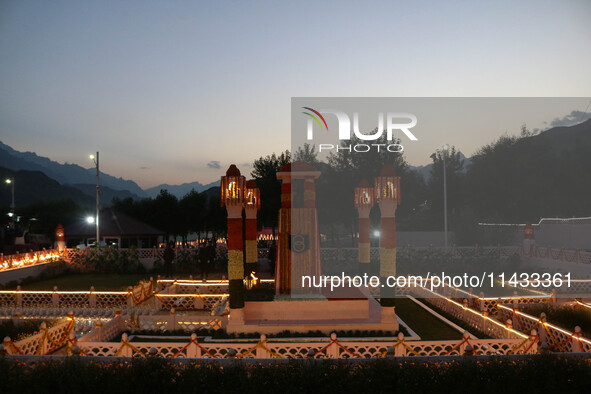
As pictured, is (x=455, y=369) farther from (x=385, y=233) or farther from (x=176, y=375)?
(x=385, y=233)

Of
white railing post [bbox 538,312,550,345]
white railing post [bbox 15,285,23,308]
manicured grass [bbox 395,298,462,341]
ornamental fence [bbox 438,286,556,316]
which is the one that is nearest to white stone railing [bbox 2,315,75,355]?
white railing post [bbox 15,285,23,308]

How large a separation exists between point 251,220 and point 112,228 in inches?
810

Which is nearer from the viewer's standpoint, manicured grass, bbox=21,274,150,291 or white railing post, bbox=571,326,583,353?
white railing post, bbox=571,326,583,353

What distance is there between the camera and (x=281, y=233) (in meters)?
12.6

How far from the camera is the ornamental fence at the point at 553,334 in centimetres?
833

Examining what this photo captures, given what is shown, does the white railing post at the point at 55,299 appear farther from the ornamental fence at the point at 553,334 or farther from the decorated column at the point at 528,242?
the decorated column at the point at 528,242

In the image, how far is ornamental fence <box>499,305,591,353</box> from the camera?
27.3 feet

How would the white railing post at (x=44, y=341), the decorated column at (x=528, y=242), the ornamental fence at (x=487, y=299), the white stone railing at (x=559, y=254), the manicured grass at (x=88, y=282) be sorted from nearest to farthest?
the white railing post at (x=44, y=341), the ornamental fence at (x=487, y=299), the manicured grass at (x=88, y=282), the white stone railing at (x=559, y=254), the decorated column at (x=528, y=242)

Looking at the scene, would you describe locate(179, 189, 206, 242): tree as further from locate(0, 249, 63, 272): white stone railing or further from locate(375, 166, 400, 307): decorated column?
locate(375, 166, 400, 307): decorated column

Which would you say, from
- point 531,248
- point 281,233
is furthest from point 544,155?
point 281,233

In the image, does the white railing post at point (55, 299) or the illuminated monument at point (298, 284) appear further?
the white railing post at point (55, 299)

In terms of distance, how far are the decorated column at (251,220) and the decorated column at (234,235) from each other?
8.07ft

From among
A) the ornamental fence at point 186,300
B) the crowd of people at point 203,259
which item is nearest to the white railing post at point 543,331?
the ornamental fence at point 186,300

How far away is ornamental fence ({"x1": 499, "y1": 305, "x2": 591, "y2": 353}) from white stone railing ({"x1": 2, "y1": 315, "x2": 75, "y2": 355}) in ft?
36.4
